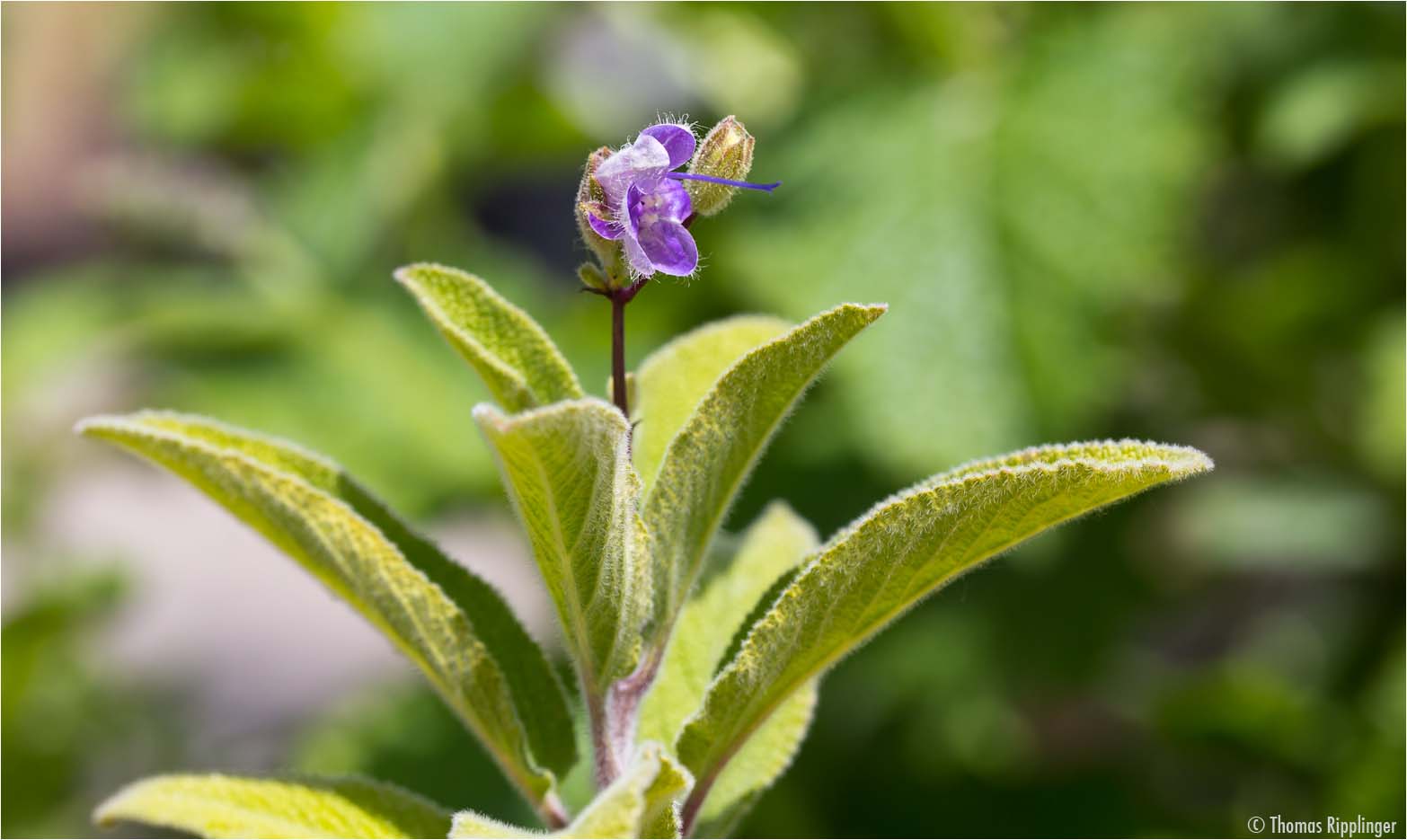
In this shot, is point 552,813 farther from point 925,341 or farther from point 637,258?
point 925,341

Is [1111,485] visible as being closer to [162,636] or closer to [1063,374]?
[1063,374]

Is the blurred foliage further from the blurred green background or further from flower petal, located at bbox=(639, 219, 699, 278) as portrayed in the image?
flower petal, located at bbox=(639, 219, 699, 278)

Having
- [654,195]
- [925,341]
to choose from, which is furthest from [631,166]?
[925,341]

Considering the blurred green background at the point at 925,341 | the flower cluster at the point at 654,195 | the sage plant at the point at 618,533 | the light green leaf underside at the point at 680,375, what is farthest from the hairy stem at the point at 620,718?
the blurred green background at the point at 925,341

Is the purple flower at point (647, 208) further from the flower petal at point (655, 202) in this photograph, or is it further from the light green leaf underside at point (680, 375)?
the light green leaf underside at point (680, 375)

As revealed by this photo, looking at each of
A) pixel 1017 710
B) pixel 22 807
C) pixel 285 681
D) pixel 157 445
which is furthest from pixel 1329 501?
pixel 285 681

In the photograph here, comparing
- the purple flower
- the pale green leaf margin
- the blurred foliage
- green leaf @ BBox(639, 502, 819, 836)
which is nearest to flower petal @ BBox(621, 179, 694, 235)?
the purple flower

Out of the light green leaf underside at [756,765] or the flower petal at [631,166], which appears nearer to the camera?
the flower petal at [631,166]
